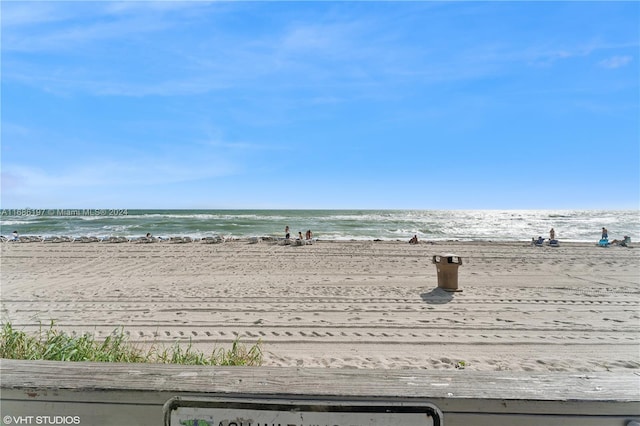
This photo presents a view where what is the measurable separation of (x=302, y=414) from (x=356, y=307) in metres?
5.84

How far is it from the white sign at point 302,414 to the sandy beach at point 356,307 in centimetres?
336

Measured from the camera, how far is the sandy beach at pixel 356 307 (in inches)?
179

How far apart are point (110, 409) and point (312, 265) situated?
35.0 feet

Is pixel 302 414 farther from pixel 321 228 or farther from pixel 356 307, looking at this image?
pixel 321 228

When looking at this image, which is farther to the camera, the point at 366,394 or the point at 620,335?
the point at 620,335

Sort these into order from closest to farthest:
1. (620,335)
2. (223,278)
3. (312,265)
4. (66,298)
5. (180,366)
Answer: (180,366), (620,335), (66,298), (223,278), (312,265)

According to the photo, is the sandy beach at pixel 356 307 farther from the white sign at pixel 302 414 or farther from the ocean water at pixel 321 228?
the ocean water at pixel 321 228

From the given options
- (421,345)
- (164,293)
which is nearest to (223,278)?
(164,293)

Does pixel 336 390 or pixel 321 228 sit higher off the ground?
pixel 336 390

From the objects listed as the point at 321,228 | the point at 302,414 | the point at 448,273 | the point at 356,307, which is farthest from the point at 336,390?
the point at 321,228

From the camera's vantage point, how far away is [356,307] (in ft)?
21.4

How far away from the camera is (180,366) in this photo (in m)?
1.00

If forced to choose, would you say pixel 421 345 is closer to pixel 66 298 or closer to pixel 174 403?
pixel 174 403

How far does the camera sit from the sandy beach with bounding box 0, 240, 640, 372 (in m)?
4.54
